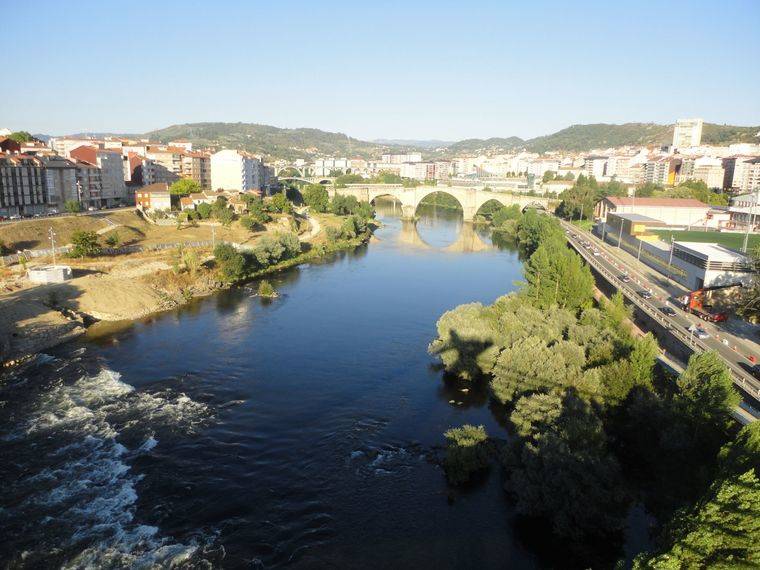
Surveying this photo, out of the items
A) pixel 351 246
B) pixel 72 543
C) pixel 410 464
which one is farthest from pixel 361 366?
pixel 351 246

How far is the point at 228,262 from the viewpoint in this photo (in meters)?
36.6

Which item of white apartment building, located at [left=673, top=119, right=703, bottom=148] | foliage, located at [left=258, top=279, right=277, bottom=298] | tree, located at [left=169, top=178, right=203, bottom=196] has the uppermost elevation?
white apartment building, located at [left=673, top=119, right=703, bottom=148]

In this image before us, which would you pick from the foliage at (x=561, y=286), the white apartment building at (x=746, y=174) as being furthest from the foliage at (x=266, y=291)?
the white apartment building at (x=746, y=174)

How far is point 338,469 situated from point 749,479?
9764mm

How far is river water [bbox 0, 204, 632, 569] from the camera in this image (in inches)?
490

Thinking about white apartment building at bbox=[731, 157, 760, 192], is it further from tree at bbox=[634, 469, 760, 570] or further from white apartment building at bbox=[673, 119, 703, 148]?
tree at bbox=[634, 469, 760, 570]

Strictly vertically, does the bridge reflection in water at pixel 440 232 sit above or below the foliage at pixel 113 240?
below

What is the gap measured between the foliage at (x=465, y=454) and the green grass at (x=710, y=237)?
2795 centimetres

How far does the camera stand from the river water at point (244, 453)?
40.9 feet

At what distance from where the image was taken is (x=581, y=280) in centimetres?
2659

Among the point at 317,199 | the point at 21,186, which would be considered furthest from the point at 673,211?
the point at 21,186

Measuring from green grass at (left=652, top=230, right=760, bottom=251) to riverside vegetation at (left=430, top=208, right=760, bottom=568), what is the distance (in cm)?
2107

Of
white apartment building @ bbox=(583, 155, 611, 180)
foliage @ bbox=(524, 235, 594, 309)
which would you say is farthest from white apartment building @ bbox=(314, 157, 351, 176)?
foliage @ bbox=(524, 235, 594, 309)

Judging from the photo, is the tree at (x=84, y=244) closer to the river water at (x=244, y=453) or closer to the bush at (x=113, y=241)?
the bush at (x=113, y=241)
